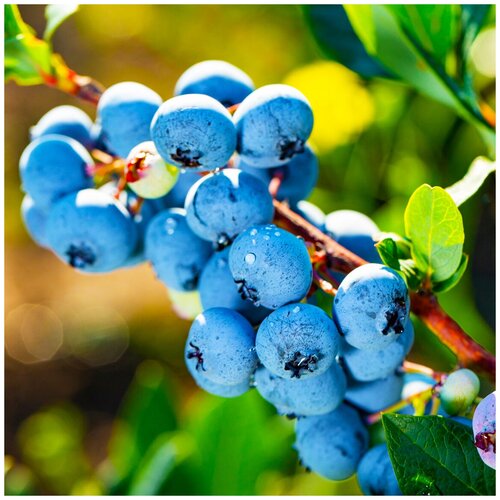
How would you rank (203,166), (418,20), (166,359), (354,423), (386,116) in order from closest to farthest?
(203,166) → (354,423) → (418,20) → (386,116) → (166,359)

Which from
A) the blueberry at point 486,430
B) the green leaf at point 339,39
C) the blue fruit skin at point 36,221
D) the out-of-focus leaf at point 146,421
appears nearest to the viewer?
the blueberry at point 486,430

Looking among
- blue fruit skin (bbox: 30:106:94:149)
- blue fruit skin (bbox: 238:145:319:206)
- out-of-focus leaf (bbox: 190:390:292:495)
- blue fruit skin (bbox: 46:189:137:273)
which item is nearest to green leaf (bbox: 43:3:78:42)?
blue fruit skin (bbox: 30:106:94:149)

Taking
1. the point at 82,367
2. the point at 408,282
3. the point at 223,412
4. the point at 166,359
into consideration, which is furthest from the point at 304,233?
the point at 82,367

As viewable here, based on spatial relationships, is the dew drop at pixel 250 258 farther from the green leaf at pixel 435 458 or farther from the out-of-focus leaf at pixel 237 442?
the out-of-focus leaf at pixel 237 442

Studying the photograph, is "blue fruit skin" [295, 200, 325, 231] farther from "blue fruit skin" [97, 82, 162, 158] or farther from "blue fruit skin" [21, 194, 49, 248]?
"blue fruit skin" [21, 194, 49, 248]

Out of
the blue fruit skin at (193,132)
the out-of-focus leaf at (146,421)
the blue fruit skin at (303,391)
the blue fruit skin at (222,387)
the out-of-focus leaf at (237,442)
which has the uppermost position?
the blue fruit skin at (193,132)

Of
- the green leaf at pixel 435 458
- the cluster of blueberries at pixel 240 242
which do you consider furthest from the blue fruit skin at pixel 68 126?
the green leaf at pixel 435 458

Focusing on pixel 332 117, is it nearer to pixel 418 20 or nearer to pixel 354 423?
pixel 418 20
